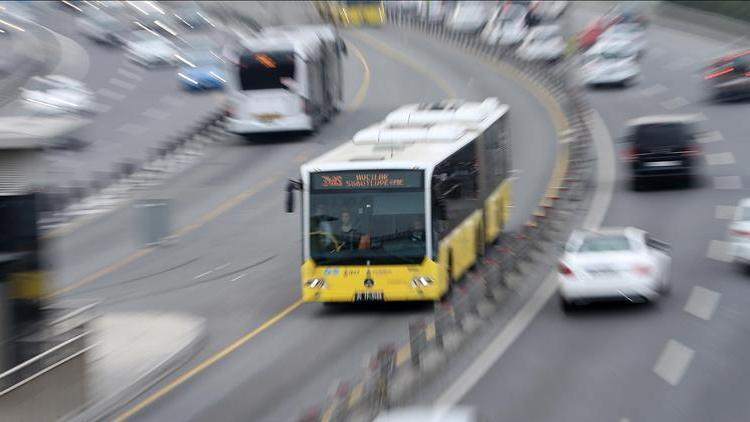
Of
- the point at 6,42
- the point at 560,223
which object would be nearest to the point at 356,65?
the point at 6,42

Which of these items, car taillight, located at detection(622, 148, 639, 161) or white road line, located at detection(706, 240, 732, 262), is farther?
car taillight, located at detection(622, 148, 639, 161)

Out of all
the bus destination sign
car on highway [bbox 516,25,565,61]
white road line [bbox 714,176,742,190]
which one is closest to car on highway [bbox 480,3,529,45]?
car on highway [bbox 516,25,565,61]

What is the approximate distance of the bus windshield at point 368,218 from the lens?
22.1 metres

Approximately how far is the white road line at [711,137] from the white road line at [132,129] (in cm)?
2016

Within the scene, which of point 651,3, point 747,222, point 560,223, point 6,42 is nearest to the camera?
point 747,222

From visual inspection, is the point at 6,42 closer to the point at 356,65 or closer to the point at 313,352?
the point at 356,65

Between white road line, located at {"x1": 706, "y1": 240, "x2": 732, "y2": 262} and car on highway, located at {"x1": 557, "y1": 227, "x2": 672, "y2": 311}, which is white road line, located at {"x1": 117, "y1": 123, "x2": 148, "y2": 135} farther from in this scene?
car on highway, located at {"x1": 557, "y1": 227, "x2": 672, "y2": 311}

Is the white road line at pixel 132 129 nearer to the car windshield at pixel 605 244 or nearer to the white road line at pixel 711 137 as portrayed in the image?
the white road line at pixel 711 137

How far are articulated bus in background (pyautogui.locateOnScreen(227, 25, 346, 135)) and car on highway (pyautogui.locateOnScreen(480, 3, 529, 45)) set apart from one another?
85.9 feet

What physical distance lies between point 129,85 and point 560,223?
3289 cm

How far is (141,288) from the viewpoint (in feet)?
90.2

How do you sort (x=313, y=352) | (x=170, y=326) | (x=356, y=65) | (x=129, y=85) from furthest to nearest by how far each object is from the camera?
1. (x=356, y=65)
2. (x=129, y=85)
3. (x=170, y=326)
4. (x=313, y=352)

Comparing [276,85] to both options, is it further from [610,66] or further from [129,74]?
[129,74]

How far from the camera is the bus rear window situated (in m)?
43.8
